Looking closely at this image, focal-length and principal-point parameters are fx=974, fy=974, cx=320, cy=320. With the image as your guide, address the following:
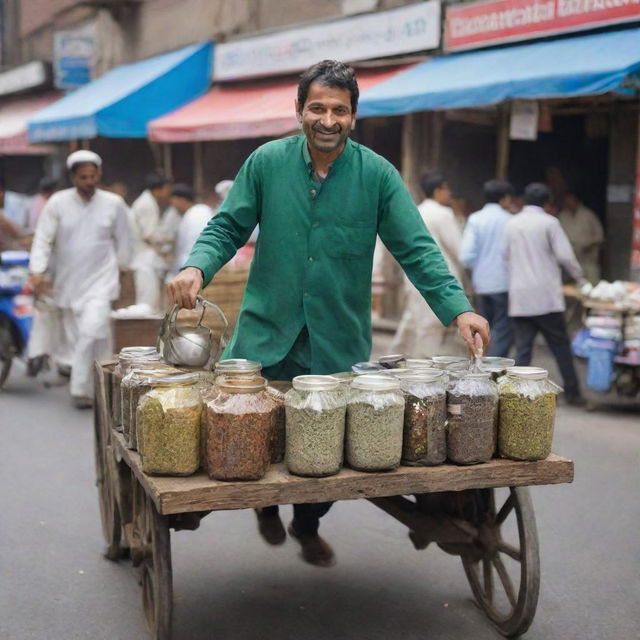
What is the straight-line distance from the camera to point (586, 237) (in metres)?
11.5

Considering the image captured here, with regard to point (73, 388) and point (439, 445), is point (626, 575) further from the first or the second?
point (73, 388)

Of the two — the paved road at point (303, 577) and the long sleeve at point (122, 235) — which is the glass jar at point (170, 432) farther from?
the long sleeve at point (122, 235)

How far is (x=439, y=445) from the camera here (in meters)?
2.99

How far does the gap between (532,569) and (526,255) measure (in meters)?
4.81

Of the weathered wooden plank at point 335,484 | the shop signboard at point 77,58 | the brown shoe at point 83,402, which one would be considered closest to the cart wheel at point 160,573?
the weathered wooden plank at point 335,484

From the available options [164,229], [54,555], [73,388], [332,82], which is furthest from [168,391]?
[164,229]

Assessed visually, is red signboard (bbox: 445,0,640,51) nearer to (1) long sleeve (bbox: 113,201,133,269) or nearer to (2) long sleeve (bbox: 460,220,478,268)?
(2) long sleeve (bbox: 460,220,478,268)

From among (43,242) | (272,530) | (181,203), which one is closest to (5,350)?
(43,242)

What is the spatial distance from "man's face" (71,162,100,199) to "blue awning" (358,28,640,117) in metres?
3.59

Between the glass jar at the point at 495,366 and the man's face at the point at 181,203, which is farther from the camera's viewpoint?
the man's face at the point at 181,203

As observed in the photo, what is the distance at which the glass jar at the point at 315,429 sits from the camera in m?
2.83

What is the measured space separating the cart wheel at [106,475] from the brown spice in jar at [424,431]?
1347mm

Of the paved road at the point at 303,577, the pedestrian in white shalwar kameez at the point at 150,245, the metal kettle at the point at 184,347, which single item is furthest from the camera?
the pedestrian in white shalwar kameez at the point at 150,245

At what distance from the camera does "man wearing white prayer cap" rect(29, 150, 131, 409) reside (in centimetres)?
746
